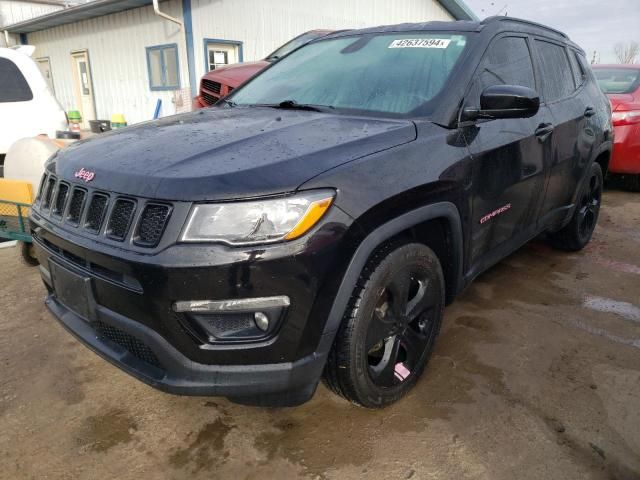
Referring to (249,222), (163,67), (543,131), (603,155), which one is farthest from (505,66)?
(163,67)

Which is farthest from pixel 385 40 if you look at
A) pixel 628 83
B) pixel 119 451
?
pixel 628 83

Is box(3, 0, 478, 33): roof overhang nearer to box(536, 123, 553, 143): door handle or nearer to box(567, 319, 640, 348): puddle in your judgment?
box(536, 123, 553, 143): door handle

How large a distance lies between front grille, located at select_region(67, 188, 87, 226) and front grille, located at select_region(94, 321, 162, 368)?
1.40 ft

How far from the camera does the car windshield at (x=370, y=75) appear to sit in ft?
8.18

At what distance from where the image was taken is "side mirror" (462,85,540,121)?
2275mm

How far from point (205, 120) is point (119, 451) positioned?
157 centimetres

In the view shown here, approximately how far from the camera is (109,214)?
5.89 feet

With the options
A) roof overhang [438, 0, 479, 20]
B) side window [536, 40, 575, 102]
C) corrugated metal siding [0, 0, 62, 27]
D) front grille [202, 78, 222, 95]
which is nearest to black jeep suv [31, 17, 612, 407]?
side window [536, 40, 575, 102]

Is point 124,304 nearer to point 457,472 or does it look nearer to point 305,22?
point 457,472

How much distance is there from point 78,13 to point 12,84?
9125 millimetres

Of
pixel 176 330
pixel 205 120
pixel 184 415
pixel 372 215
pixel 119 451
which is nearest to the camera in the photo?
pixel 176 330

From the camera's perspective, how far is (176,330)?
170 cm

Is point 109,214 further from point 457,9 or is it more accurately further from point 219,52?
point 457,9

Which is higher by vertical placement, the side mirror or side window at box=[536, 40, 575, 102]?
side window at box=[536, 40, 575, 102]
